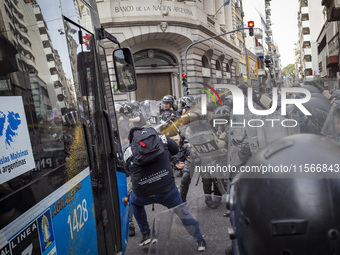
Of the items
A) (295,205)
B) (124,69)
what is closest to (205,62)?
(124,69)

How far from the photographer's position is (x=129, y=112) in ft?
32.3

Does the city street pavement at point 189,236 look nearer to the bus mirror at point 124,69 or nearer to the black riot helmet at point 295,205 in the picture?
the black riot helmet at point 295,205

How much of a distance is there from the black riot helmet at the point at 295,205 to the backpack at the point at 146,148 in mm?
2300

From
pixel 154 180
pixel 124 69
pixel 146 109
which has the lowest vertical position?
pixel 154 180

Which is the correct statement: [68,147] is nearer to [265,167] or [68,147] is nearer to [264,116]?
[265,167]

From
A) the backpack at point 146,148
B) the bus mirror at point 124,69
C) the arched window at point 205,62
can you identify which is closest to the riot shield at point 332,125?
the backpack at point 146,148

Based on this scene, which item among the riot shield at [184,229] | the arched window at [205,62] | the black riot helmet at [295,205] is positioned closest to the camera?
the black riot helmet at [295,205]

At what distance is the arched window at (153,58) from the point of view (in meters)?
21.2

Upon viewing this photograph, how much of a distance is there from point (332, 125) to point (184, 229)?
67.5 inches

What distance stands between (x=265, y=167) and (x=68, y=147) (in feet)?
4.52

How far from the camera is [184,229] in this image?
2.35m

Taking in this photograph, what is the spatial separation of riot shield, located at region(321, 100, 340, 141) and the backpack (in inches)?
67.8

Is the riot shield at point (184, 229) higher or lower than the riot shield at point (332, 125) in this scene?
lower

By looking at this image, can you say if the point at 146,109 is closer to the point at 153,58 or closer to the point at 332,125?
the point at 332,125
